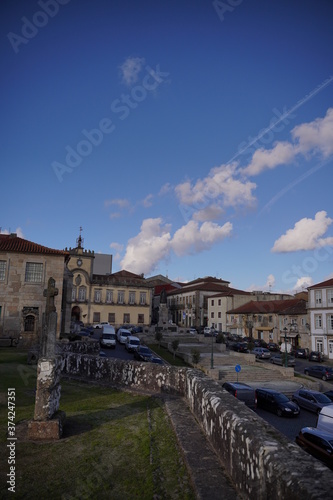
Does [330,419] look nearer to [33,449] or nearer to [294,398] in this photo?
[294,398]

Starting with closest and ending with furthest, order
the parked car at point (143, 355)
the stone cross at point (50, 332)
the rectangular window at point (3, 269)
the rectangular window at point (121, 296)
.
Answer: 1. the stone cross at point (50, 332)
2. the parked car at point (143, 355)
3. the rectangular window at point (3, 269)
4. the rectangular window at point (121, 296)

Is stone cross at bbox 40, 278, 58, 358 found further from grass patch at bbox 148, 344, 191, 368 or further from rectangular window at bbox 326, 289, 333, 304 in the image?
rectangular window at bbox 326, 289, 333, 304

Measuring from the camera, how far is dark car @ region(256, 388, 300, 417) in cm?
1880

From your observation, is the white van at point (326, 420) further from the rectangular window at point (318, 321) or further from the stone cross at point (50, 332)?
the rectangular window at point (318, 321)

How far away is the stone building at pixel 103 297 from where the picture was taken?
208 feet

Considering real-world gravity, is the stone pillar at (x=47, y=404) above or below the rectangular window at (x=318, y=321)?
below

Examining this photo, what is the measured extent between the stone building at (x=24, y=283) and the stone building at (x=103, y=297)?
31.1 meters

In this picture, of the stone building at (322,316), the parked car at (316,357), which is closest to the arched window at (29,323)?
the parked car at (316,357)

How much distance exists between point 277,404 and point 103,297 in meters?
48.9

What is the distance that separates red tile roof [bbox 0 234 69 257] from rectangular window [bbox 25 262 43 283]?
3.93ft

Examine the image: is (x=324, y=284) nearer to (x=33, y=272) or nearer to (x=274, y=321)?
(x=274, y=321)

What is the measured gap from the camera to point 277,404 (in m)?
19.0

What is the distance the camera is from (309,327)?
48031 millimetres

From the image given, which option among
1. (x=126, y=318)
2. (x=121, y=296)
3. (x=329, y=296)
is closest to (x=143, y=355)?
(x=329, y=296)
